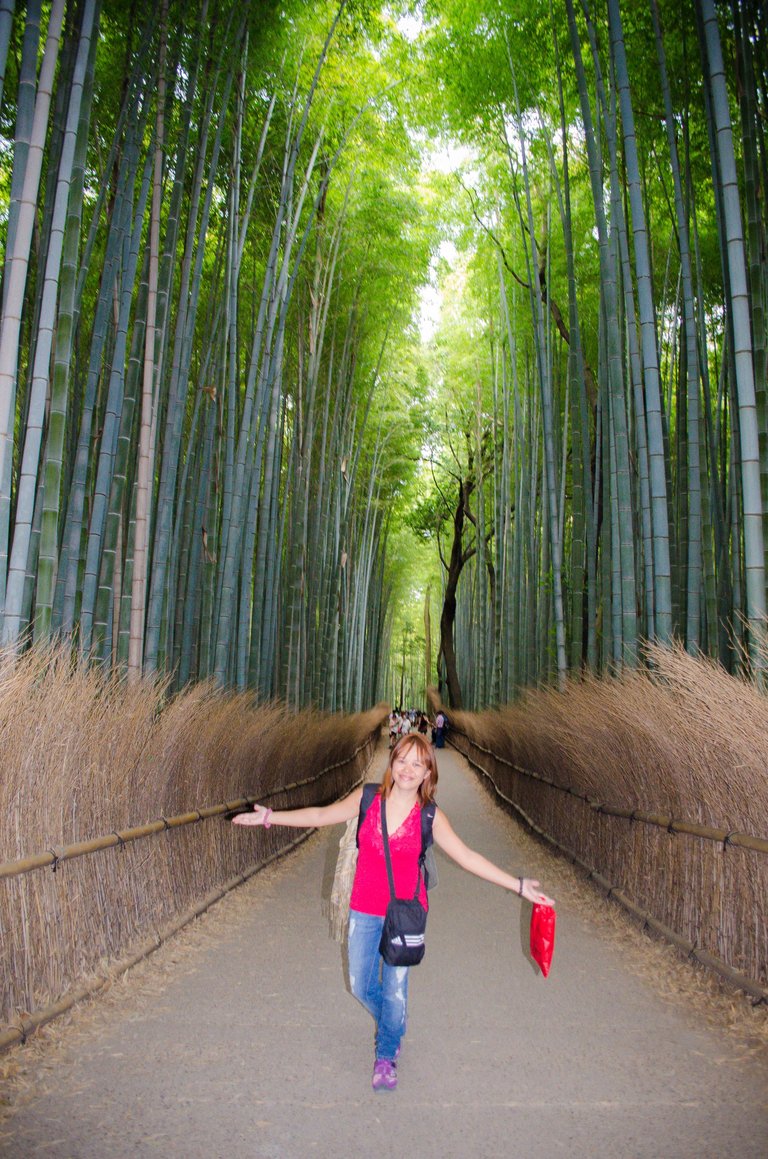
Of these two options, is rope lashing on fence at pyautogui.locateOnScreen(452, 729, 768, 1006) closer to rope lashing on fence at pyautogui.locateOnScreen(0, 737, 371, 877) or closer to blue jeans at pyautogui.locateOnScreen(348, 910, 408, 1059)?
blue jeans at pyautogui.locateOnScreen(348, 910, 408, 1059)

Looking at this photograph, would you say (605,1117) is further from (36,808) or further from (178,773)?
(178,773)

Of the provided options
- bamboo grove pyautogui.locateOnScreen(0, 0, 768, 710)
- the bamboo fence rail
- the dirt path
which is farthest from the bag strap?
bamboo grove pyautogui.locateOnScreen(0, 0, 768, 710)

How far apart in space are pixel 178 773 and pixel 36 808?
121cm

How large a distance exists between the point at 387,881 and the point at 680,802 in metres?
1.48

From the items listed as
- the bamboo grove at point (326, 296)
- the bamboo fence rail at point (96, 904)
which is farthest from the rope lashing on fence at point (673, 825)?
the bamboo fence rail at point (96, 904)

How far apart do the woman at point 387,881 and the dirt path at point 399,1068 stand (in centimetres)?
14

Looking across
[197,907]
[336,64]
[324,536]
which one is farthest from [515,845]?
[336,64]

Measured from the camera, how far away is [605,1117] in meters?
1.88

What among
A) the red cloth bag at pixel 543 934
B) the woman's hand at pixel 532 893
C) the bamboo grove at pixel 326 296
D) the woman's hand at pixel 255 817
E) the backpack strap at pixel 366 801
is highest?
the bamboo grove at pixel 326 296

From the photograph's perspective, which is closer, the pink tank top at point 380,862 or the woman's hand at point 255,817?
the pink tank top at point 380,862

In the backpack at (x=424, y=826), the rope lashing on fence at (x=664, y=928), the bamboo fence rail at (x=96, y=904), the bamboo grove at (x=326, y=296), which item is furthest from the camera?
the bamboo grove at (x=326, y=296)

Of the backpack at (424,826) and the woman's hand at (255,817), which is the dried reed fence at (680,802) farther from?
the woman's hand at (255,817)

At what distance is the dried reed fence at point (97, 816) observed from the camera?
7.54ft

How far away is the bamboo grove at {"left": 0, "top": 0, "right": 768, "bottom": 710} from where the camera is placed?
11.5 feet
